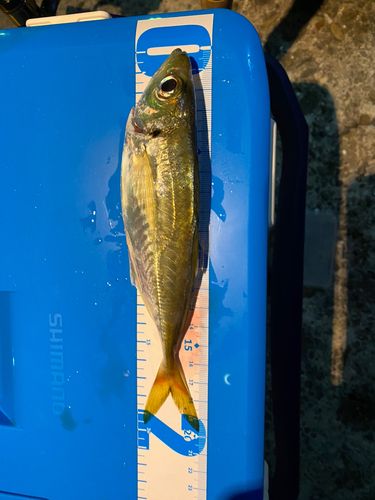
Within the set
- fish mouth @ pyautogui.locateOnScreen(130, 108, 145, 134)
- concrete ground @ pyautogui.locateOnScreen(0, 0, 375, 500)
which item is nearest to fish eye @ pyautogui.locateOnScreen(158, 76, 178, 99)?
fish mouth @ pyautogui.locateOnScreen(130, 108, 145, 134)

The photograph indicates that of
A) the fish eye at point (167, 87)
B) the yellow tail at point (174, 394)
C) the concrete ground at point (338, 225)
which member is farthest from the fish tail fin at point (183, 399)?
the fish eye at point (167, 87)

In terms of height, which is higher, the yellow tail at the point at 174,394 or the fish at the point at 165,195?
the fish at the point at 165,195

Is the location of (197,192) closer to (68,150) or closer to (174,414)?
(68,150)

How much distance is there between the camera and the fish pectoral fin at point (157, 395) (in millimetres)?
1179

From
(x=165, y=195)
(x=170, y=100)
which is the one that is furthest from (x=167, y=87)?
(x=165, y=195)

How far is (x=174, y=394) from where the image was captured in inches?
46.6

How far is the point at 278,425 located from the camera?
1284mm

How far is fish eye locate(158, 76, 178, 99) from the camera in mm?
1056

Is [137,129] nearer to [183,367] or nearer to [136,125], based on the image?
[136,125]

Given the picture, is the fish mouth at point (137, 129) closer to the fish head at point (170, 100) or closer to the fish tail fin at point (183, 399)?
the fish head at point (170, 100)

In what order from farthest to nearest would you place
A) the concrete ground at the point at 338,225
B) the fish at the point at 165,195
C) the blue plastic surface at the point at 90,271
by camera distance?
the concrete ground at the point at 338,225, the blue plastic surface at the point at 90,271, the fish at the point at 165,195

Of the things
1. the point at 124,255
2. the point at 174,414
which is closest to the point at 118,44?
the point at 124,255

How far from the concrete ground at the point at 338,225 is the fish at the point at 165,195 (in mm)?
824

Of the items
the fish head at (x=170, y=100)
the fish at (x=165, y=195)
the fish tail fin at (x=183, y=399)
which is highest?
the fish head at (x=170, y=100)
